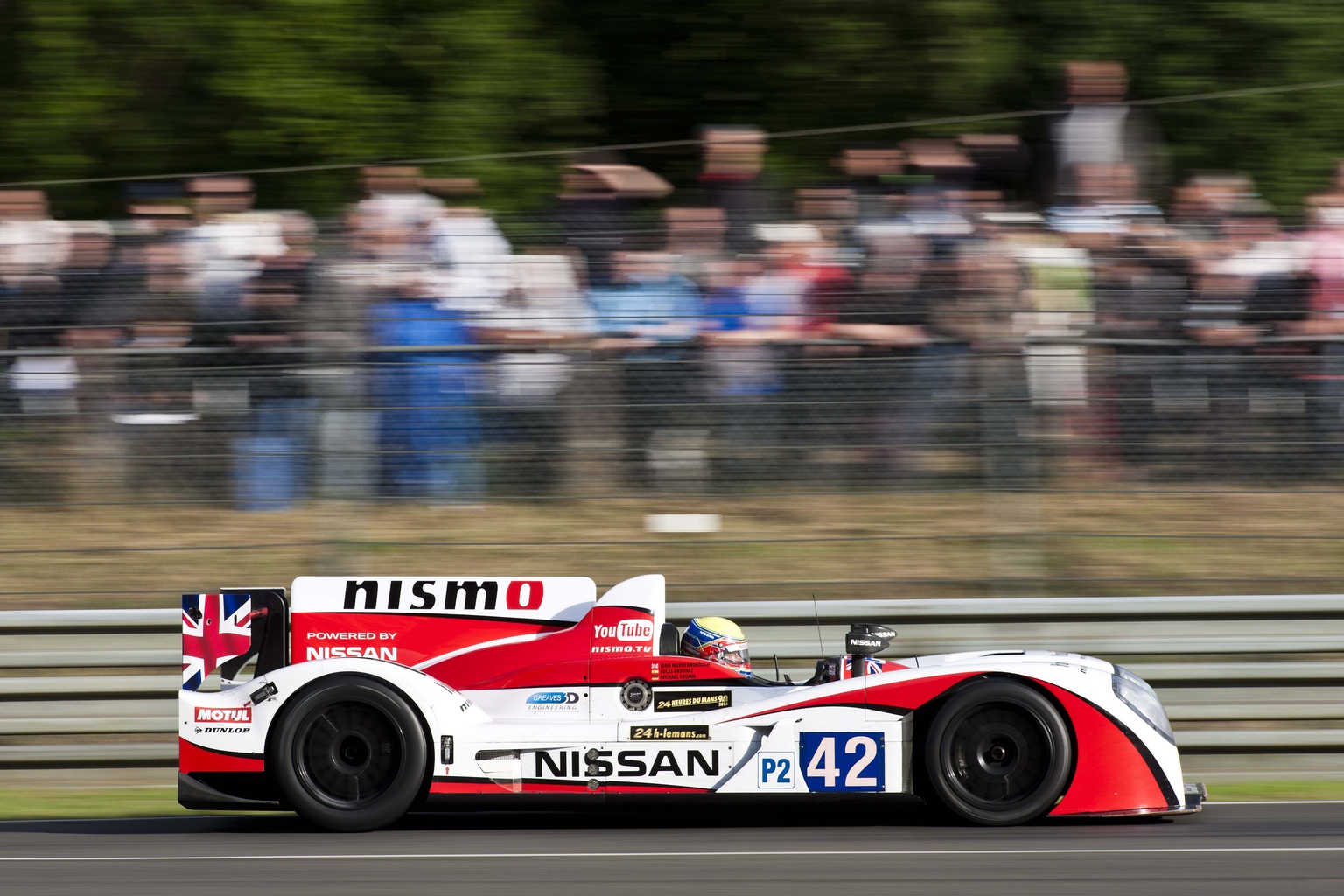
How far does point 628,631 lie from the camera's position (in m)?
6.59

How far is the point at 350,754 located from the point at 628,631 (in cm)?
112

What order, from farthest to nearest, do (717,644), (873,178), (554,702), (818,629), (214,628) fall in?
(873,178), (818,629), (214,628), (717,644), (554,702)

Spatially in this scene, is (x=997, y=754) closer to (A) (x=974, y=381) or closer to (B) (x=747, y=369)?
(A) (x=974, y=381)

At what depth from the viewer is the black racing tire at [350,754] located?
641 cm

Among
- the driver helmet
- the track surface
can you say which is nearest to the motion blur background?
the driver helmet

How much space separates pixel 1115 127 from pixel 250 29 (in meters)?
5.67

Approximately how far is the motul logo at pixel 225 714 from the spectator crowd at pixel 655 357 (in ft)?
5.23

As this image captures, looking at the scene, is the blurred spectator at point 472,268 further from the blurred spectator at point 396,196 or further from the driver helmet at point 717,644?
the driver helmet at point 717,644

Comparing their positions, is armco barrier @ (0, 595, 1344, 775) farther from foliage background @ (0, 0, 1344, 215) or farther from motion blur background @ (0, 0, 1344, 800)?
foliage background @ (0, 0, 1344, 215)

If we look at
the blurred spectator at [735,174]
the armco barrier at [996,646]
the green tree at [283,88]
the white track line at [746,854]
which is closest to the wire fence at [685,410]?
the armco barrier at [996,646]

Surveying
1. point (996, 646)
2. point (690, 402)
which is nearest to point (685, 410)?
point (690, 402)

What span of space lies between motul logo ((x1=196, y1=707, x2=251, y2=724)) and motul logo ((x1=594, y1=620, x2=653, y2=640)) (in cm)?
132

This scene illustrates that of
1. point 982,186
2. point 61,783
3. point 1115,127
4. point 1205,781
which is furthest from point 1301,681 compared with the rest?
point 61,783

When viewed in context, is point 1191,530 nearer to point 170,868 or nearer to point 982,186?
point 982,186
